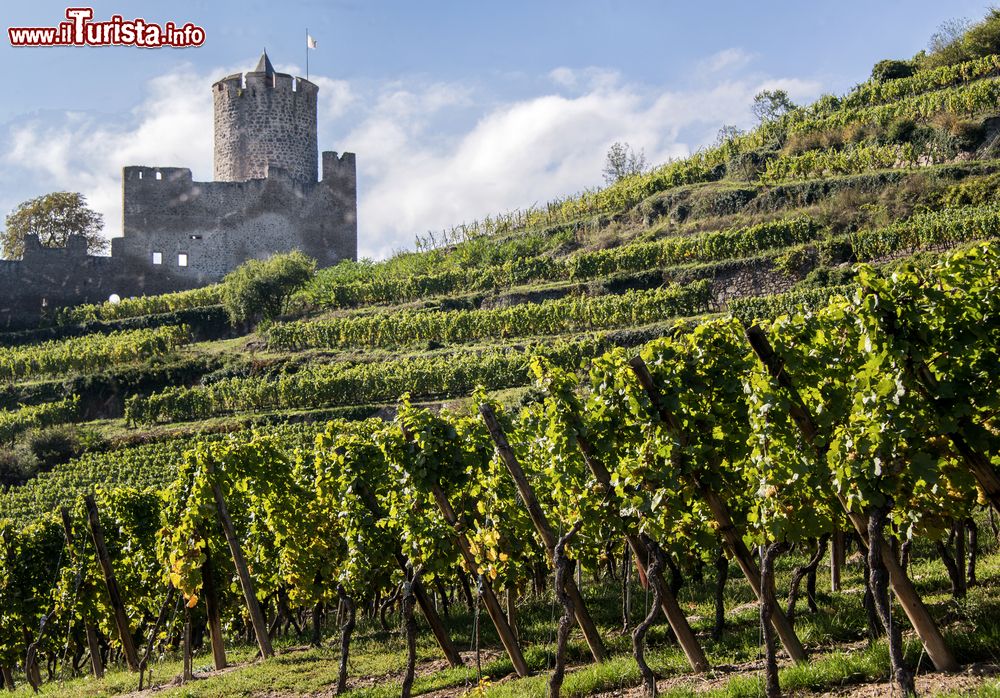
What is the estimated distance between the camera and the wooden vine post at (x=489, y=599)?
9.35m

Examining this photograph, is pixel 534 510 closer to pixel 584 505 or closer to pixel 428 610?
pixel 584 505

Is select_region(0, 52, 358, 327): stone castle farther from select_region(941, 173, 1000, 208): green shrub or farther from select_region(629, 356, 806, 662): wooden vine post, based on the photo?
select_region(629, 356, 806, 662): wooden vine post

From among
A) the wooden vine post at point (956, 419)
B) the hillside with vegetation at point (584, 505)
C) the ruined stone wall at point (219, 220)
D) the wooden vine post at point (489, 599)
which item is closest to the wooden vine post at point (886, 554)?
the hillside with vegetation at point (584, 505)

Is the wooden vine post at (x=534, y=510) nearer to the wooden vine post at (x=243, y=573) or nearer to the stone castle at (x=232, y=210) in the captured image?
the wooden vine post at (x=243, y=573)

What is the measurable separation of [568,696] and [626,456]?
6.98ft

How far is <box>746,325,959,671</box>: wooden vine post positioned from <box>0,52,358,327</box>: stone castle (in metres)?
44.0

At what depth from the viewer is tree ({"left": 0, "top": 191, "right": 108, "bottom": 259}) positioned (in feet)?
172

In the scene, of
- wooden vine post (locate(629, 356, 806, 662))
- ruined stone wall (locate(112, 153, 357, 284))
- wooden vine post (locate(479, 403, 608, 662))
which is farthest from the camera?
ruined stone wall (locate(112, 153, 357, 284))

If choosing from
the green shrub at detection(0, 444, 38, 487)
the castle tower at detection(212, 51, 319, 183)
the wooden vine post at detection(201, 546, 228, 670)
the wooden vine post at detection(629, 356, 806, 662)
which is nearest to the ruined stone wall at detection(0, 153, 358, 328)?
the castle tower at detection(212, 51, 319, 183)

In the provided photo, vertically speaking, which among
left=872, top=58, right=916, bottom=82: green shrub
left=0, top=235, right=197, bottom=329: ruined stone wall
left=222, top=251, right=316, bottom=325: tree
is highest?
left=872, top=58, right=916, bottom=82: green shrub

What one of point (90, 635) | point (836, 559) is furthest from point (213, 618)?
point (836, 559)

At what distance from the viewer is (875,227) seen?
32.8m

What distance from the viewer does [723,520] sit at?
824 centimetres

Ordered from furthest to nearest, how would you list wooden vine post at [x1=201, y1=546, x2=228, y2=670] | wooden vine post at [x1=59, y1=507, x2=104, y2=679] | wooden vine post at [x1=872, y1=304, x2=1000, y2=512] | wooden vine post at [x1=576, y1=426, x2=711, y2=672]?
1. wooden vine post at [x1=59, y1=507, x2=104, y2=679]
2. wooden vine post at [x1=201, y1=546, x2=228, y2=670]
3. wooden vine post at [x1=576, y1=426, x2=711, y2=672]
4. wooden vine post at [x1=872, y1=304, x2=1000, y2=512]
